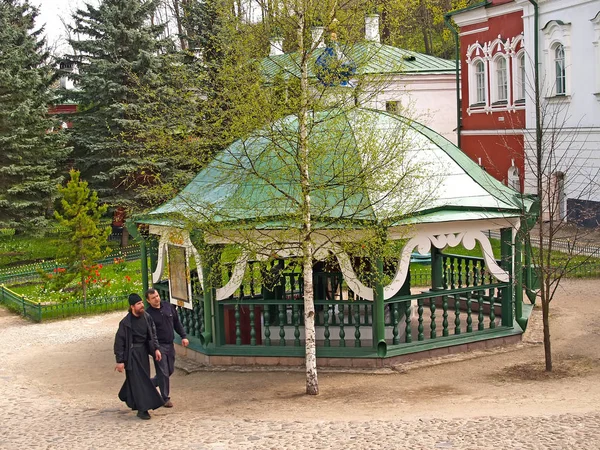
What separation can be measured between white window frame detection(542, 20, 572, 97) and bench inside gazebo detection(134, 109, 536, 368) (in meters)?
14.8

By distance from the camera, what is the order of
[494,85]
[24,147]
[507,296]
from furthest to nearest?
[494,85], [24,147], [507,296]

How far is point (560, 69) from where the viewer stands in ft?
93.9

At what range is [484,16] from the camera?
3222 centimetres

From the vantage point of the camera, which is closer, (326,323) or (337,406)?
(337,406)

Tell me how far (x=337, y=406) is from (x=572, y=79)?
19.7 m

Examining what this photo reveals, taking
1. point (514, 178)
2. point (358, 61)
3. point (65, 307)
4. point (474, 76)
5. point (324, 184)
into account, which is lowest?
point (65, 307)

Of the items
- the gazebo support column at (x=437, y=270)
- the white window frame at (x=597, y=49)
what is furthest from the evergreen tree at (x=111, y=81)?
the gazebo support column at (x=437, y=270)

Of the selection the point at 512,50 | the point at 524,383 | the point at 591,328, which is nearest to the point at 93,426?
the point at 524,383

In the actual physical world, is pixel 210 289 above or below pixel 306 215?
below

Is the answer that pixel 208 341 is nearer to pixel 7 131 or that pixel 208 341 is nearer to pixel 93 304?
pixel 93 304

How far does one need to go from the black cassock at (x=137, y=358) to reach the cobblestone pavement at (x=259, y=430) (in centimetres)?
23

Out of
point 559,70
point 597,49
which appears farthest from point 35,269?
point 597,49

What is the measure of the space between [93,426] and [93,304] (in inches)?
393

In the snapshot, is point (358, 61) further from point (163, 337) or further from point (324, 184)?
point (163, 337)
